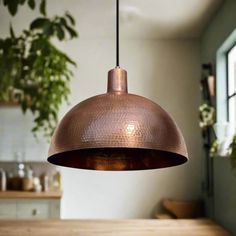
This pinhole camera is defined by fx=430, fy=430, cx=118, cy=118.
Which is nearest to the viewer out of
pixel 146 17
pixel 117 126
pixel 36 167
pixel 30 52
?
pixel 117 126

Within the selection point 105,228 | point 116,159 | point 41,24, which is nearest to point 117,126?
point 116,159

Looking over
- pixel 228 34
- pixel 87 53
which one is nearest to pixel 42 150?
pixel 87 53

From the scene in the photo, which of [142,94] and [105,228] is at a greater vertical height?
[142,94]

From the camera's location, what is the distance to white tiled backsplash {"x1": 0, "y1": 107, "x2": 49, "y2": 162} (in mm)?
4691

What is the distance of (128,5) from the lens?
391 cm

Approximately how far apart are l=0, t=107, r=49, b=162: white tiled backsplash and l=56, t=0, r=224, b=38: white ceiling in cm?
120

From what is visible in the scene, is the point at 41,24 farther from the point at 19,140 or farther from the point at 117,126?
the point at 19,140

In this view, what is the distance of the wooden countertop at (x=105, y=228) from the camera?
294 cm

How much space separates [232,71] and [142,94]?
1272 mm

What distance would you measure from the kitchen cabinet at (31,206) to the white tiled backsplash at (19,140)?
45cm

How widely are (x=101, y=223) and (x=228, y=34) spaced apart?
1.89 meters

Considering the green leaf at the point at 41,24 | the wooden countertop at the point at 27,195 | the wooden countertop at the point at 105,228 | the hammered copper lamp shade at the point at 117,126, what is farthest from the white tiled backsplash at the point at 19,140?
the hammered copper lamp shade at the point at 117,126

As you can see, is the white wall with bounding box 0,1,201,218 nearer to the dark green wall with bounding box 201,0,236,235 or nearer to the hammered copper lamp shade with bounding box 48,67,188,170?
the dark green wall with bounding box 201,0,236,235

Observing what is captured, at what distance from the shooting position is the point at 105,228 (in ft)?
10.3
